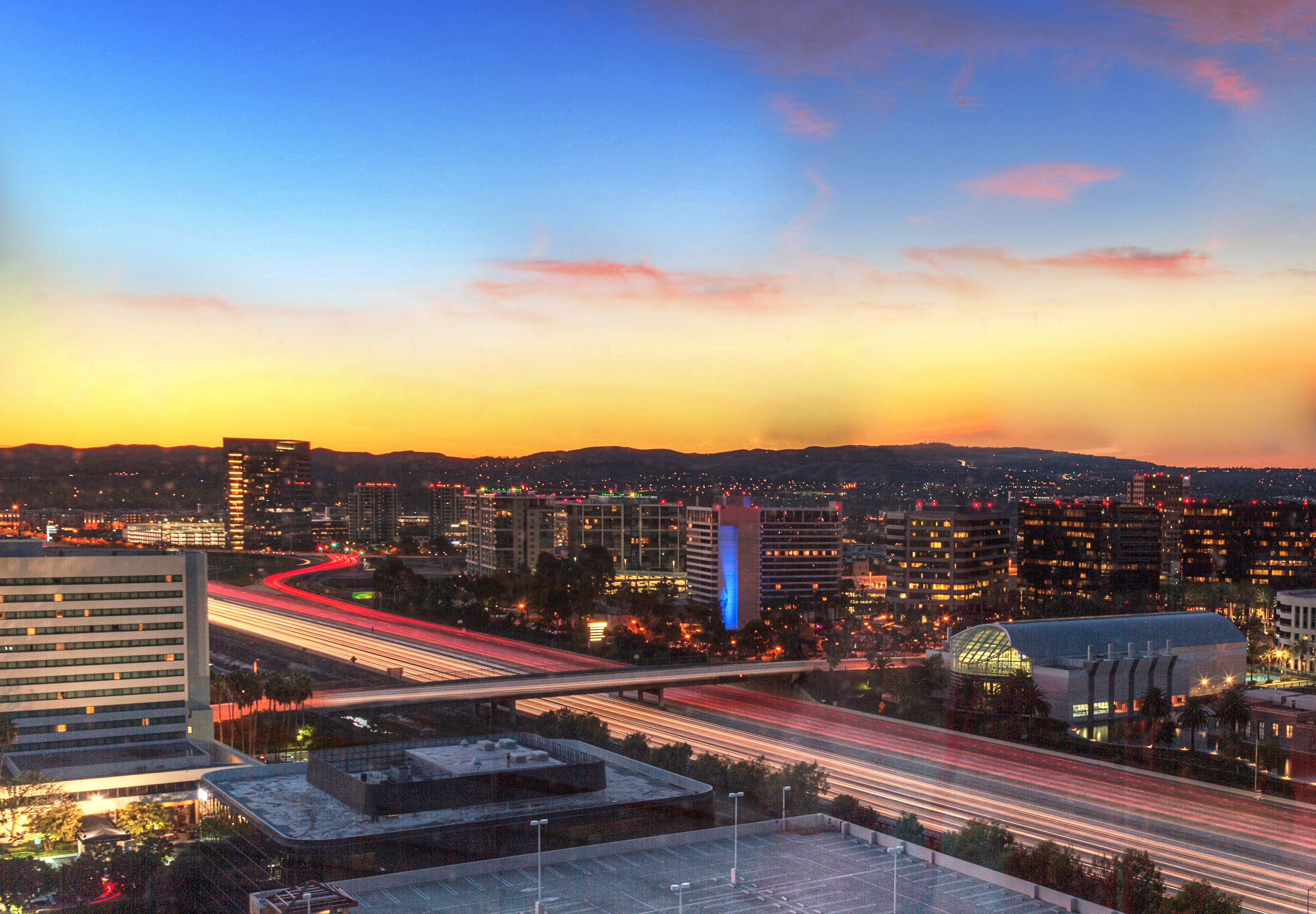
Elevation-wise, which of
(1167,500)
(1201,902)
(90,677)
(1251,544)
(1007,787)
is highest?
(1167,500)

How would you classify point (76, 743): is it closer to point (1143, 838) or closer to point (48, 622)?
point (48, 622)

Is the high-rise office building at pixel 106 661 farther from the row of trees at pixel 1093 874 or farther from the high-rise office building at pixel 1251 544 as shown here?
the high-rise office building at pixel 1251 544

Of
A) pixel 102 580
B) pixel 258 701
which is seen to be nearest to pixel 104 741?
pixel 102 580

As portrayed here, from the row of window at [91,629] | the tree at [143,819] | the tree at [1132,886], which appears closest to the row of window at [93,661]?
the row of window at [91,629]

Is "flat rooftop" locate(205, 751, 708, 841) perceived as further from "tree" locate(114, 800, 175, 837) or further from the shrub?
the shrub

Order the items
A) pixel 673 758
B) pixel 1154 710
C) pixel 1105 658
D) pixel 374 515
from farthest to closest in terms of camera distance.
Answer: pixel 374 515
pixel 1105 658
pixel 1154 710
pixel 673 758

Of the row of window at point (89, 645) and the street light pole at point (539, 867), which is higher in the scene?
the row of window at point (89, 645)

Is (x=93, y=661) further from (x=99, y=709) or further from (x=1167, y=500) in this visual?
(x=1167, y=500)
